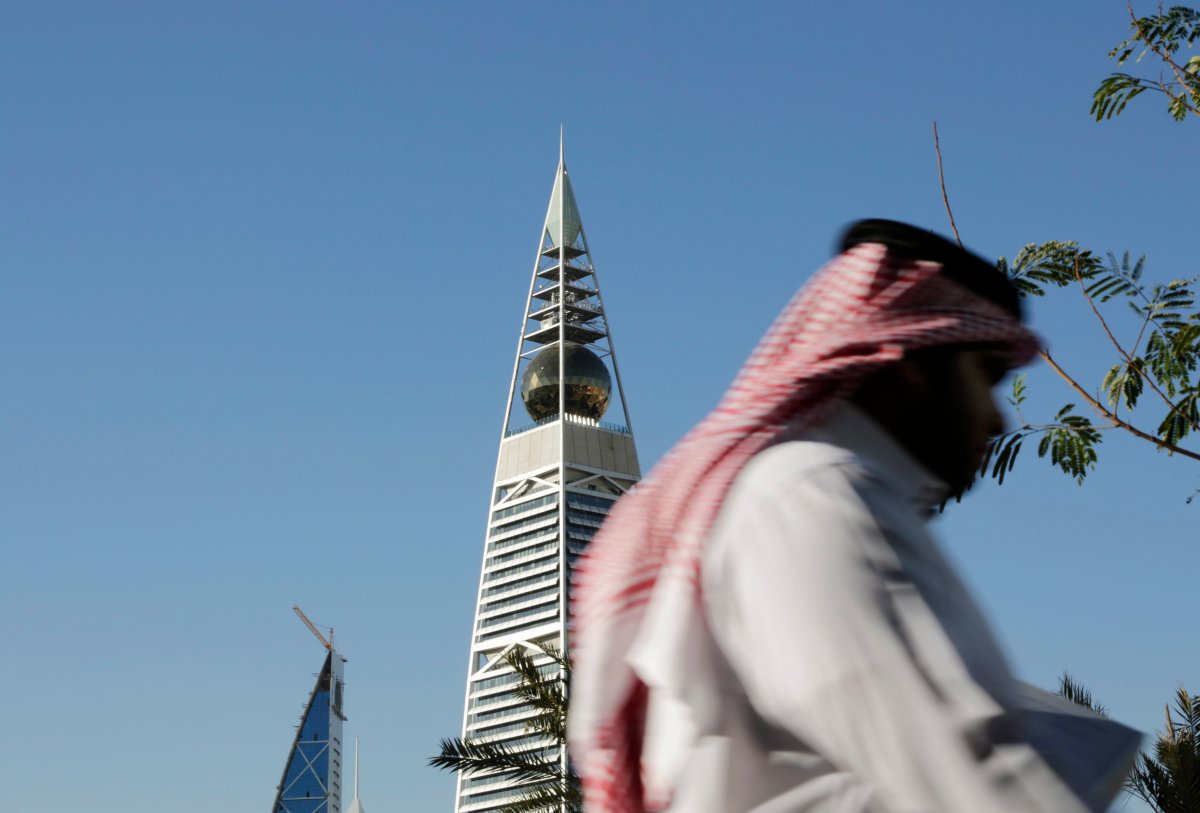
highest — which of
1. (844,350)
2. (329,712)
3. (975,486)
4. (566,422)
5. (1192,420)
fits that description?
(566,422)

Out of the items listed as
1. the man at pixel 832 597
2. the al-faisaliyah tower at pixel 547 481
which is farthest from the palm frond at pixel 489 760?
the al-faisaliyah tower at pixel 547 481

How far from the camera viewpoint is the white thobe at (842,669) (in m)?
1.12

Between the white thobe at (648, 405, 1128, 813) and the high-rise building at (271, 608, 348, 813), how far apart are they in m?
134

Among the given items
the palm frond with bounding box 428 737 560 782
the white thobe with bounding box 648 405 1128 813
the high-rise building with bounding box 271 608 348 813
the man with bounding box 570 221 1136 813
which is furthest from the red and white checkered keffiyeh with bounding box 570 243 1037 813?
the high-rise building with bounding box 271 608 348 813

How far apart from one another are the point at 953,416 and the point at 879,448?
10 cm

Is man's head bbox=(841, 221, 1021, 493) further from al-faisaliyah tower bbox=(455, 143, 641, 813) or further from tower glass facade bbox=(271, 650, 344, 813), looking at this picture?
tower glass facade bbox=(271, 650, 344, 813)

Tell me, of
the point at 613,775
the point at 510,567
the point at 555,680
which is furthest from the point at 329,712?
the point at 613,775

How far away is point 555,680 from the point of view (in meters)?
11.4

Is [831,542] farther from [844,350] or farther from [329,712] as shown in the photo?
[329,712]

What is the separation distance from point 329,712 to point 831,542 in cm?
13636

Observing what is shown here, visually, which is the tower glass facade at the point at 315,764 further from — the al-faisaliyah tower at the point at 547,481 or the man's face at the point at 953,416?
the man's face at the point at 953,416

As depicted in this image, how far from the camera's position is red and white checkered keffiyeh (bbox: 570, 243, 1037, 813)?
1.50m

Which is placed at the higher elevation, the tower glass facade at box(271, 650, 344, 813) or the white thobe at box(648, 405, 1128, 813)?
the tower glass facade at box(271, 650, 344, 813)

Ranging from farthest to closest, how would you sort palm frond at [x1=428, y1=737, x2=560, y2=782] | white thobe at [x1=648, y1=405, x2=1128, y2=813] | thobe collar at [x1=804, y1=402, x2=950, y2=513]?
palm frond at [x1=428, y1=737, x2=560, y2=782] < thobe collar at [x1=804, y1=402, x2=950, y2=513] < white thobe at [x1=648, y1=405, x2=1128, y2=813]
